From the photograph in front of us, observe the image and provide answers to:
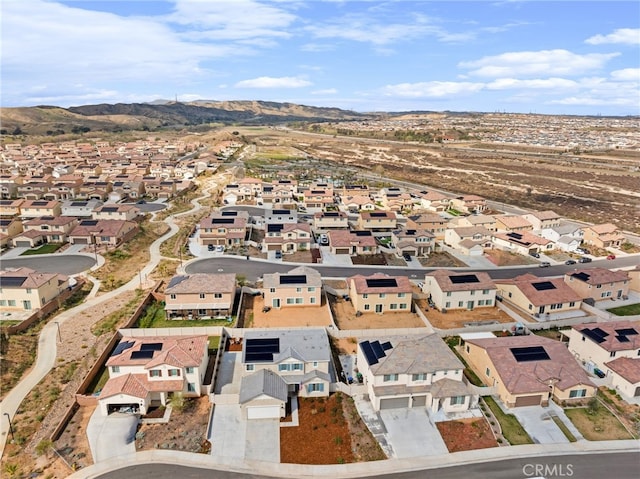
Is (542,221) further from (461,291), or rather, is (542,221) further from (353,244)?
(461,291)

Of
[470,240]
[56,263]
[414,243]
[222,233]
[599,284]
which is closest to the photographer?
[599,284]

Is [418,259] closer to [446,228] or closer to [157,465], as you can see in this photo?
[446,228]

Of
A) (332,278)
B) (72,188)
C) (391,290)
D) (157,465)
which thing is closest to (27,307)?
(157,465)

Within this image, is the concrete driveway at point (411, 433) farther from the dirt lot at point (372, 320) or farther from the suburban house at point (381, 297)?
the suburban house at point (381, 297)

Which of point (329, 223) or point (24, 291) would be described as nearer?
point (24, 291)

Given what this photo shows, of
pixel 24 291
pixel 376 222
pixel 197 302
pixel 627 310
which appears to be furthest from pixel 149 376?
pixel 627 310
